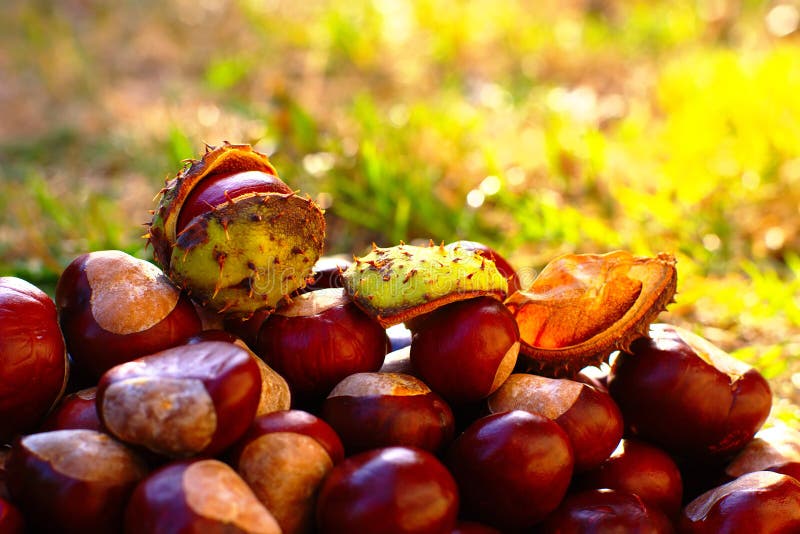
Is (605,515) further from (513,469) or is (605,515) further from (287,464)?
(287,464)

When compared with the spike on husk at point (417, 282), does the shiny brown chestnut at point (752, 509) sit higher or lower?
lower

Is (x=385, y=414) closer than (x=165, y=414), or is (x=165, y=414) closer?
(x=165, y=414)

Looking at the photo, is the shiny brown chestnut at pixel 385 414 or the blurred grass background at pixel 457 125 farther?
the blurred grass background at pixel 457 125

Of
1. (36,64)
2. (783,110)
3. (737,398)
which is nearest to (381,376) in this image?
(737,398)

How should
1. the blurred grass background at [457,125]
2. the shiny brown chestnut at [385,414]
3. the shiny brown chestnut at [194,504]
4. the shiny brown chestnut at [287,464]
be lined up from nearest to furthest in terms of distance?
the shiny brown chestnut at [194,504]
the shiny brown chestnut at [287,464]
the shiny brown chestnut at [385,414]
the blurred grass background at [457,125]

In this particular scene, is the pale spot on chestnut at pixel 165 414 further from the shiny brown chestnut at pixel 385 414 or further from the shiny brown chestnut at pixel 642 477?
the shiny brown chestnut at pixel 642 477

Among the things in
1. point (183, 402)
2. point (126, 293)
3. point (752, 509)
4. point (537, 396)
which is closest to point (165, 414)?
point (183, 402)

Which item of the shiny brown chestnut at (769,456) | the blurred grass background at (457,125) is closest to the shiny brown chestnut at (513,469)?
the shiny brown chestnut at (769,456)
